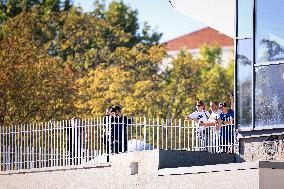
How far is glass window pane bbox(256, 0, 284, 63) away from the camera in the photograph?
2466cm

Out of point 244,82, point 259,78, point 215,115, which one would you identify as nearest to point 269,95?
point 259,78

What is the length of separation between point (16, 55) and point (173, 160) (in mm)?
28645

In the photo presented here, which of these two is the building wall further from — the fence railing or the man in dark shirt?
the man in dark shirt

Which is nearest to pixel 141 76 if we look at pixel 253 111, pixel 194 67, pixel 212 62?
pixel 194 67

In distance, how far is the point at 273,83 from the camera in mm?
24625

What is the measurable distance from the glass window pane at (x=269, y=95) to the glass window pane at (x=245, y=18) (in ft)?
2.79

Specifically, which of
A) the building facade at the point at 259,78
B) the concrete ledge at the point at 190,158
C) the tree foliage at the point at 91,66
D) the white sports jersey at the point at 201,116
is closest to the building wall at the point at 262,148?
the building facade at the point at 259,78

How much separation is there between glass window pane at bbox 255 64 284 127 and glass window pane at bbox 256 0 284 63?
246 millimetres

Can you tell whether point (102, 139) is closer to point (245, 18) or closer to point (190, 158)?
point (190, 158)

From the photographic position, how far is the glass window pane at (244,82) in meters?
25.0

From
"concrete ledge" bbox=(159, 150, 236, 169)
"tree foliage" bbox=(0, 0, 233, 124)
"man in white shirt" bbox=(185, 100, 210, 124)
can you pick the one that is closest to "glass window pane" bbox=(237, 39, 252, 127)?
"concrete ledge" bbox=(159, 150, 236, 169)

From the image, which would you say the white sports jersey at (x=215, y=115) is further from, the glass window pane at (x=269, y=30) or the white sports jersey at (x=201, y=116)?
the glass window pane at (x=269, y=30)

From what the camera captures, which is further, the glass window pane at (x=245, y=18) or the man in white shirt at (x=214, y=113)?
the man in white shirt at (x=214, y=113)

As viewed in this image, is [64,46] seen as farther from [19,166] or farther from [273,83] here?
[273,83]
